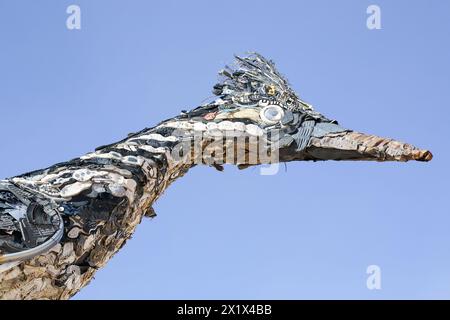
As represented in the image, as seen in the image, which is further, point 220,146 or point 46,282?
point 220,146

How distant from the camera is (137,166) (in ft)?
18.5

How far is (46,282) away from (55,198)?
561mm

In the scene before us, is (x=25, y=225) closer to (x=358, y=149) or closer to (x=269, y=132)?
(x=269, y=132)

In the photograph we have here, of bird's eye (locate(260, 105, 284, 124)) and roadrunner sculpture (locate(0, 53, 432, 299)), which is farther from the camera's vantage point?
bird's eye (locate(260, 105, 284, 124))

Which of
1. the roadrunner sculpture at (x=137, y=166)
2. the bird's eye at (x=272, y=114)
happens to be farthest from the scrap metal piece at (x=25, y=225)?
the bird's eye at (x=272, y=114)

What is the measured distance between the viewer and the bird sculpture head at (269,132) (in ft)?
19.0

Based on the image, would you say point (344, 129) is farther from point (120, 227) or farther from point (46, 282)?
point (46, 282)

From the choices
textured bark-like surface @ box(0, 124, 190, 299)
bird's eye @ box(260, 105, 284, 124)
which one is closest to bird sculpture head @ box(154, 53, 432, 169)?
bird's eye @ box(260, 105, 284, 124)

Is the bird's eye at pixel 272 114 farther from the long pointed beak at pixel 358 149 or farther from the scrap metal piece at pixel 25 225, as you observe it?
the scrap metal piece at pixel 25 225

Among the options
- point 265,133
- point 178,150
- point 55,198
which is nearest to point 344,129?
point 265,133

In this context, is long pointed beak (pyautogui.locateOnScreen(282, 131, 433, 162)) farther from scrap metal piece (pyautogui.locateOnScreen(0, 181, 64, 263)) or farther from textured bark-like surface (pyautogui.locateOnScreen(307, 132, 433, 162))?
scrap metal piece (pyautogui.locateOnScreen(0, 181, 64, 263))

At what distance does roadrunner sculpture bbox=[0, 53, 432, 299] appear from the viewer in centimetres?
460

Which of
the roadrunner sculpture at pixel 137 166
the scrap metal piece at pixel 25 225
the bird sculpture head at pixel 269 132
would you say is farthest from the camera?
the bird sculpture head at pixel 269 132
